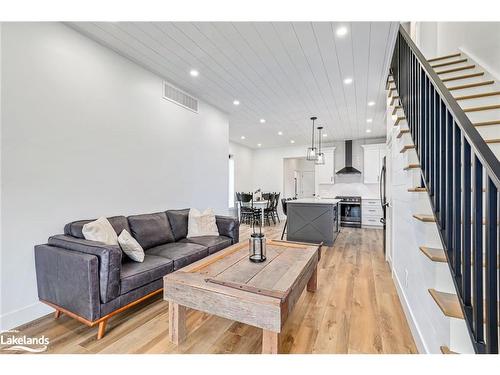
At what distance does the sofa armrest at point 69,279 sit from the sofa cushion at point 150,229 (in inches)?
33.3

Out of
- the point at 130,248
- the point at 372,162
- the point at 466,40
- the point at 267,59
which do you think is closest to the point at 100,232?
the point at 130,248

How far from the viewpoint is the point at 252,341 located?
184 cm

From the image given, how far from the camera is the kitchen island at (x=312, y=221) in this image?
479 cm

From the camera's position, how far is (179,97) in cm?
388

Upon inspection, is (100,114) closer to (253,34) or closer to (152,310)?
(253,34)

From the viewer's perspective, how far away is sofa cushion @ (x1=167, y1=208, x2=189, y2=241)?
11.1 ft

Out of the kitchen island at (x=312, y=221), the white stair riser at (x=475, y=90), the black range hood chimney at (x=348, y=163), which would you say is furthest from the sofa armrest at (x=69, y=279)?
the black range hood chimney at (x=348, y=163)

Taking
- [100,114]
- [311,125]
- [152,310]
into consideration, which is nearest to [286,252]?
[152,310]

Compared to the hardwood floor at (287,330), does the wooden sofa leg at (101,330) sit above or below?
above

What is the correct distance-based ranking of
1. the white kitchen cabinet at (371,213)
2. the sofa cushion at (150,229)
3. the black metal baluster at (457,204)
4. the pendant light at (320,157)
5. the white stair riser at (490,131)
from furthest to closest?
the white kitchen cabinet at (371,213), the pendant light at (320,157), the sofa cushion at (150,229), the white stair riser at (490,131), the black metal baluster at (457,204)

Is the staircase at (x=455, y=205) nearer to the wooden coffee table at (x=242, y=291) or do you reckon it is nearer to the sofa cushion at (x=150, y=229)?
the wooden coffee table at (x=242, y=291)

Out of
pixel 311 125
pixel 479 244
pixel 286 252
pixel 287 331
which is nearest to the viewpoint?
pixel 479 244
